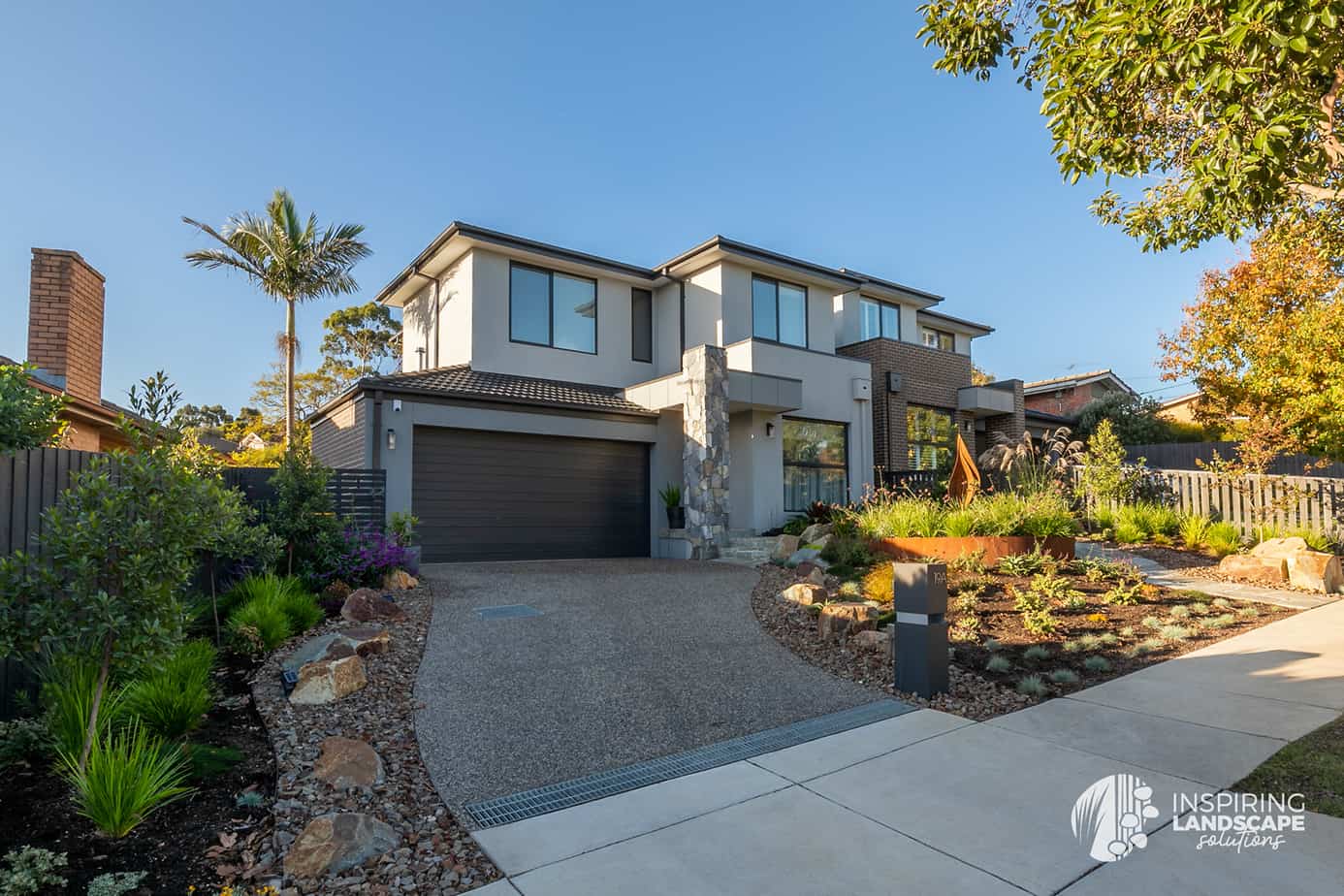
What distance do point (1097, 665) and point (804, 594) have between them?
303cm

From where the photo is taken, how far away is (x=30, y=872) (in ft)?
8.55

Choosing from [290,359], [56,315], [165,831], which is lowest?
[165,831]

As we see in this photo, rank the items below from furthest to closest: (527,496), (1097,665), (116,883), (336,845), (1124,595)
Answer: (527,496)
(1124,595)
(1097,665)
(336,845)
(116,883)

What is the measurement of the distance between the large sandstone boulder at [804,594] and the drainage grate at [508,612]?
2.92 metres

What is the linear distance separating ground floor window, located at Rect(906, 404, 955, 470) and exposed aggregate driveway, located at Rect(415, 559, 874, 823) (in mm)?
10242

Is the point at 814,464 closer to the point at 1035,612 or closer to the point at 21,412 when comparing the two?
the point at 1035,612

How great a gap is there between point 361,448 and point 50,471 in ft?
21.6

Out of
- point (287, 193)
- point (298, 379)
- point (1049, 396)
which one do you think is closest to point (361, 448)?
A: point (287, 193)

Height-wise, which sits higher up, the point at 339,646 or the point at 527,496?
the point at 527,496

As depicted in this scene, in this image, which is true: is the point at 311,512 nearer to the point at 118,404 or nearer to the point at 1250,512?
the point at 118,404

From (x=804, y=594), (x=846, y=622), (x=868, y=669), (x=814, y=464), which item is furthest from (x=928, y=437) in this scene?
(x=868, y=669)

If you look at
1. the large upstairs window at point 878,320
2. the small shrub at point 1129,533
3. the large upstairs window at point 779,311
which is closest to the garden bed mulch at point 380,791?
the large upstairs window at point 779,311

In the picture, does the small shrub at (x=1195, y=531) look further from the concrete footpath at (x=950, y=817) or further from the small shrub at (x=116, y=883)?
the small shrub at (x=116, y=883)

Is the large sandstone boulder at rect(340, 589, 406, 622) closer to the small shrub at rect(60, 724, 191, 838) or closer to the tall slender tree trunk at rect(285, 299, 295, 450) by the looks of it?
the small shrub at rect(60, 724, 191, 838)
